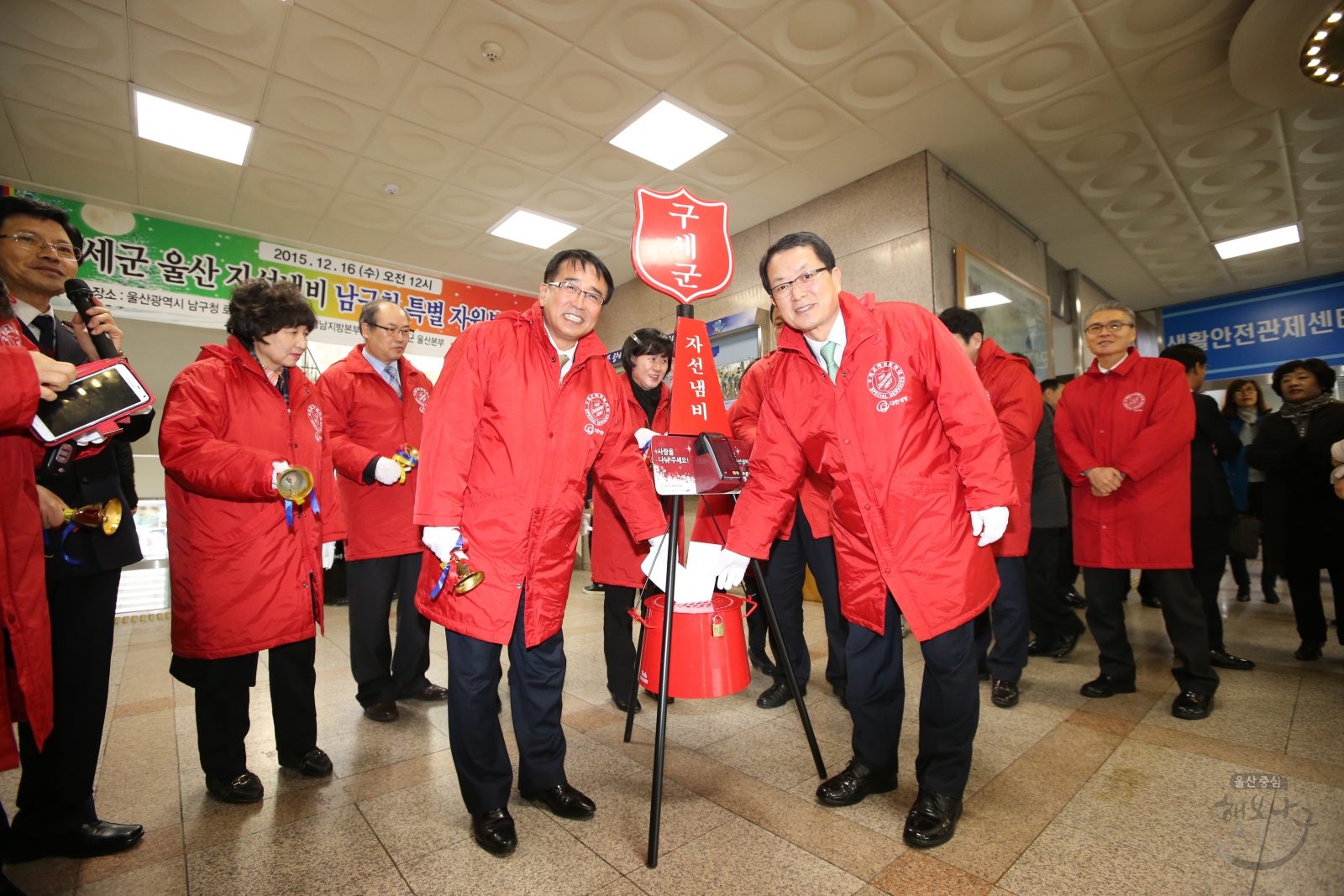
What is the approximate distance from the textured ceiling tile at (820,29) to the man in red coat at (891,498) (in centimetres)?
243

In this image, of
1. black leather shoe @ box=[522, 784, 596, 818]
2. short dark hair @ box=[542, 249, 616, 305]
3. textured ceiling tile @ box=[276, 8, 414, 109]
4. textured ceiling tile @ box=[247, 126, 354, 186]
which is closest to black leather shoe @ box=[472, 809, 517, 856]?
black leather shoe @ box=[522, 784, 596, 818]

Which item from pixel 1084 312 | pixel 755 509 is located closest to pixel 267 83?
pixel 755 509

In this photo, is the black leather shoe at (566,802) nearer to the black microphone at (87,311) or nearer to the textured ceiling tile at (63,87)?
the black microphone at (87,311)

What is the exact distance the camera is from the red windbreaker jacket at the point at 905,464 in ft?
5.08

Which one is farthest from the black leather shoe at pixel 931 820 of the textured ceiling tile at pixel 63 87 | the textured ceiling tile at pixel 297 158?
the textured ceiling tile at pixel 63 87

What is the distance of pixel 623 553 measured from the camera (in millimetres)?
2580

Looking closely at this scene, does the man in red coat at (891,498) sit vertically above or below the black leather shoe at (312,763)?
above

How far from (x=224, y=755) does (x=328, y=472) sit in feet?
3.11

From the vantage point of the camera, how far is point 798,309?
5.66ft

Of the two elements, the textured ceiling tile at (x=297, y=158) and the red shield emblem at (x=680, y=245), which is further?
the textured ceiling tile at (x=297, y=158)

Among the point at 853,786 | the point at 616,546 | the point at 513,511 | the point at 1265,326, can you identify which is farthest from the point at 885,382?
the point at 1265,326

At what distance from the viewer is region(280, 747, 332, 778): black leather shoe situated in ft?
6.65

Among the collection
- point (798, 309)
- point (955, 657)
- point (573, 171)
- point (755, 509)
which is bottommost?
point (955, 657)

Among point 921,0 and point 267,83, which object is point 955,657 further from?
point 267,83
